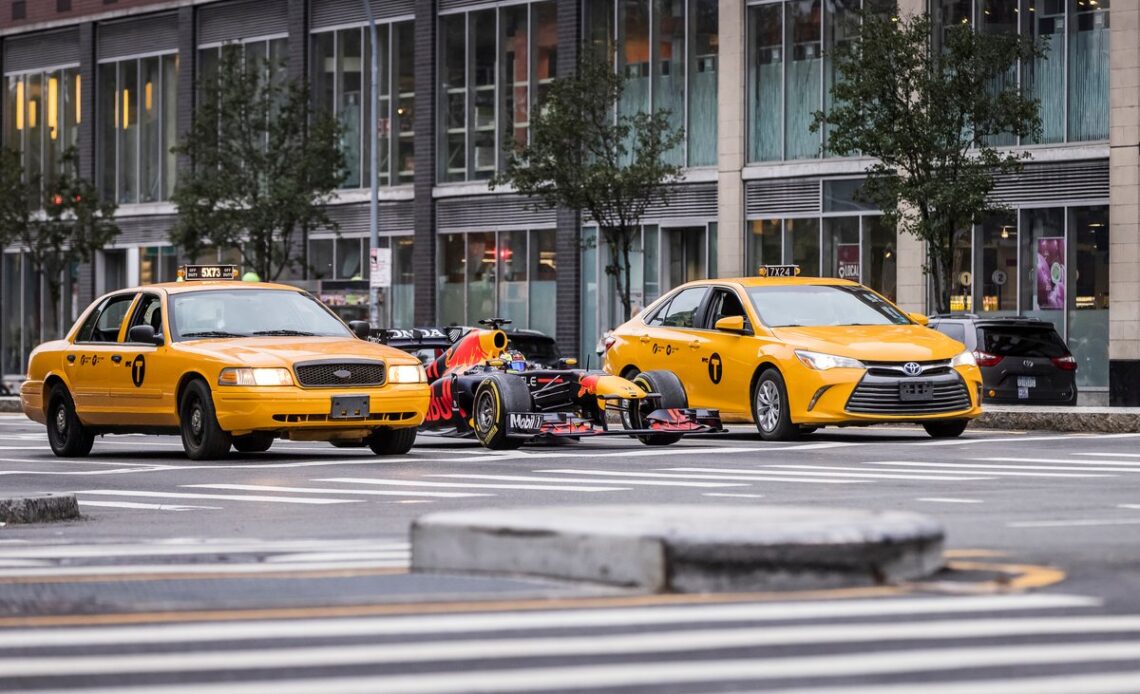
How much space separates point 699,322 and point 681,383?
1.49 metres

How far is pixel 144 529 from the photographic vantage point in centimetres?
1250

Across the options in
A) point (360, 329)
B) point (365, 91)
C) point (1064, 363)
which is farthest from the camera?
point (365, 91)

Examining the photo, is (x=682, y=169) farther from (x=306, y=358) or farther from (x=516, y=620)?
(x=516, y=620)

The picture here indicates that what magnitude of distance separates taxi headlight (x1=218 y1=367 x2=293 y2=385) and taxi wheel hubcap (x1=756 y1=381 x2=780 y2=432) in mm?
5195

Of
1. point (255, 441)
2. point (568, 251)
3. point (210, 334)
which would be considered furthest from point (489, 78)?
point (255, 441)

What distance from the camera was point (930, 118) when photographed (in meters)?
32.2

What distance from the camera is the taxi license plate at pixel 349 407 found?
18.9 metres

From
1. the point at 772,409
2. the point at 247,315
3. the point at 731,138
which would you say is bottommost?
the point at 772,409

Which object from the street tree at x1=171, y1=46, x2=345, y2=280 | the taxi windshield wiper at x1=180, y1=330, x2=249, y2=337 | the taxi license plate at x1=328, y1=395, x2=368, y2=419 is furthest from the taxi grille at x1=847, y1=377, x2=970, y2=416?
the street tree at x1=171, y1=46, x2=345, y2=280

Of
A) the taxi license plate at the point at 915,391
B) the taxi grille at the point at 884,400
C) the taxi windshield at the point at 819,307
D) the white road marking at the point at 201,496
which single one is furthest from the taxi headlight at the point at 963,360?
the white road marking at the point at 201,496

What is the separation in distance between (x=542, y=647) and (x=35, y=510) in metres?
7.04

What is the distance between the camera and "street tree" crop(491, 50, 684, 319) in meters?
36.7

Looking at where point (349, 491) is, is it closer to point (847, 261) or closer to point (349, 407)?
point (349, 407)

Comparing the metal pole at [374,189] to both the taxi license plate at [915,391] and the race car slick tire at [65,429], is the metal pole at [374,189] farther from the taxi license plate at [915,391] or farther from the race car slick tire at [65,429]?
the taxi license plate at [915,391]
